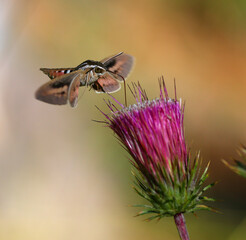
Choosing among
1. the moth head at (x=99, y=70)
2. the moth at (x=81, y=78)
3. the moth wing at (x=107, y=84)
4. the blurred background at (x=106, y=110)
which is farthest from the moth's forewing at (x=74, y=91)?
the blurred background at (x=106, y=110)

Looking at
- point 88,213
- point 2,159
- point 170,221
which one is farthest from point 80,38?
point 170,221

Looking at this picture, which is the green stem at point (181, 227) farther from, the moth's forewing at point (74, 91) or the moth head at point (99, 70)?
the moth head at point (99, 70)

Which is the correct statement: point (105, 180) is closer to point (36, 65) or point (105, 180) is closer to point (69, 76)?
point (36, 65)

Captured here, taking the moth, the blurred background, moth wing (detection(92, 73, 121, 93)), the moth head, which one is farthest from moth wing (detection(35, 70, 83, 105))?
the blurred background

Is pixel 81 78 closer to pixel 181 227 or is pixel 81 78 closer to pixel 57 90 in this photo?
pixel 57 90

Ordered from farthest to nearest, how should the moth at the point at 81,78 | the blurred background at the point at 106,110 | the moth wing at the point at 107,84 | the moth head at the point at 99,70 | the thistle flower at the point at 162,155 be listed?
the blurred background at the point at 106,110 < the moth wing at the point at 107,84 < the moth head at the point at 99,70 < the moth at the point at 81,78 < the thistle flower at the point at 162,155
